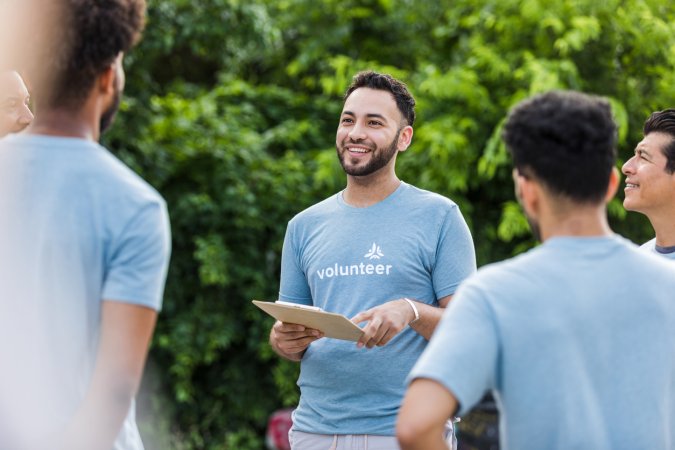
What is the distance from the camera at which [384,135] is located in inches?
156

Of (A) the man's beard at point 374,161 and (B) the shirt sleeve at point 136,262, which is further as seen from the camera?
(A) the man's beard at point 374,161

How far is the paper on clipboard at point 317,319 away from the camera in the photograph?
10.4 feet

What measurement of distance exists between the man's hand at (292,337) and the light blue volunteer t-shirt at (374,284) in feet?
0.40

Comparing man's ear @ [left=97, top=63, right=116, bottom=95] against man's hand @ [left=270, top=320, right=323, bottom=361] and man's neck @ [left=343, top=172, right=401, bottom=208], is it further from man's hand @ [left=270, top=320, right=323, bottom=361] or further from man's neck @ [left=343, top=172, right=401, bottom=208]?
man's neck @ [left=343, top=172, right=401, bottom=208]

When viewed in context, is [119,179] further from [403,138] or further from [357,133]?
[403,138]

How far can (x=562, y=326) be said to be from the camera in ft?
7.22

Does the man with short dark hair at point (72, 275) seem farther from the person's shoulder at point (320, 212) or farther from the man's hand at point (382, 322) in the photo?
the person's shoulder at point (320, 212)

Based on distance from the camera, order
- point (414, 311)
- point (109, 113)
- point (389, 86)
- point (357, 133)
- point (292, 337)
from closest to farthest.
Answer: point (109, 113), point (414, 311), point (292, 337), point (357, 133), point (389, 86)

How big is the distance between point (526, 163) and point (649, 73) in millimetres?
5927

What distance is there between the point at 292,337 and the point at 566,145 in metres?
1.56

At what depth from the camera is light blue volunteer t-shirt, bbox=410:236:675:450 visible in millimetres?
2178

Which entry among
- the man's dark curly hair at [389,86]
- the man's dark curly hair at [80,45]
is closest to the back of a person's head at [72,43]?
the man's dark curly hair at [80,45]

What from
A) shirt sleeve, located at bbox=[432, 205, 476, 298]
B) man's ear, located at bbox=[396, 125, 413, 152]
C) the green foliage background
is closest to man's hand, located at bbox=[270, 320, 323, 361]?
shirt sleeve, located at bbox=[432, 205, 476, 298]

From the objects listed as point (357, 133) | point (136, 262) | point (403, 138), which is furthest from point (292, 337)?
point (136, 262)
